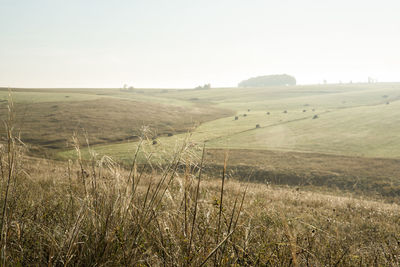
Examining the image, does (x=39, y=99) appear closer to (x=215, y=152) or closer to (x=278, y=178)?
(x=215, y=152)

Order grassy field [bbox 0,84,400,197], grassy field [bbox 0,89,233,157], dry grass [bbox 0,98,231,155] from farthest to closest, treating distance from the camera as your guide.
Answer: dry grass [bbox 0,98,231,155] → grassy field [bbox 0,89,233,157] → grassy field [bbox 0,84,400,197]

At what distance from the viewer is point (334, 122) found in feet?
154

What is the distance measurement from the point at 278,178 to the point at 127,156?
46.4ft

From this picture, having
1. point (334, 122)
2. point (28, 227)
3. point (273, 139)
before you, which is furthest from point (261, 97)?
point (28, 227)

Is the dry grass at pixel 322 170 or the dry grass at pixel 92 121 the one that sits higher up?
the dry grass at pixel 92 121

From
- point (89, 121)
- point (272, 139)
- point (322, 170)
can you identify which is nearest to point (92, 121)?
point (89, 121)

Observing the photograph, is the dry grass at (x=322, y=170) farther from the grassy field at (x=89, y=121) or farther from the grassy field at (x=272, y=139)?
the grassy field at (x=89, y=121)

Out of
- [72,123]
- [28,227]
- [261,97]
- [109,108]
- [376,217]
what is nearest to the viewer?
[28,227]

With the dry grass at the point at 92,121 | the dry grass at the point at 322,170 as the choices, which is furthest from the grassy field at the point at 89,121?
the dry grass at the point at 322,170

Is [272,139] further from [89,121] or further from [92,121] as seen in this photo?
[89,121]

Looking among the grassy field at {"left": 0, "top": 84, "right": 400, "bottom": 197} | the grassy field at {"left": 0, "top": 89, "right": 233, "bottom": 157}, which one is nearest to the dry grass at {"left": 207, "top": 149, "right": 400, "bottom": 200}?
the grassy field at {"left": 0, "top": 84, "right": 400, "bottom": 197}

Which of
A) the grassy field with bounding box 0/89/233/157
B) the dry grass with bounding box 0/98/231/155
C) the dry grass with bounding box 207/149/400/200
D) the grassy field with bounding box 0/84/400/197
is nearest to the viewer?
the dry grass with bounding box 207/149/400/200

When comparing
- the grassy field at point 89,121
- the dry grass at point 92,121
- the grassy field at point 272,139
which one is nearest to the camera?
the grassy field at point 272,139

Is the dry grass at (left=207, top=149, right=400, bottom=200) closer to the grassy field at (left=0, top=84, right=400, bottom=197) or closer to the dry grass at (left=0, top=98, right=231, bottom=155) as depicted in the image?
the grassy field at (left=0, top=84, right=400, bottom=197)
